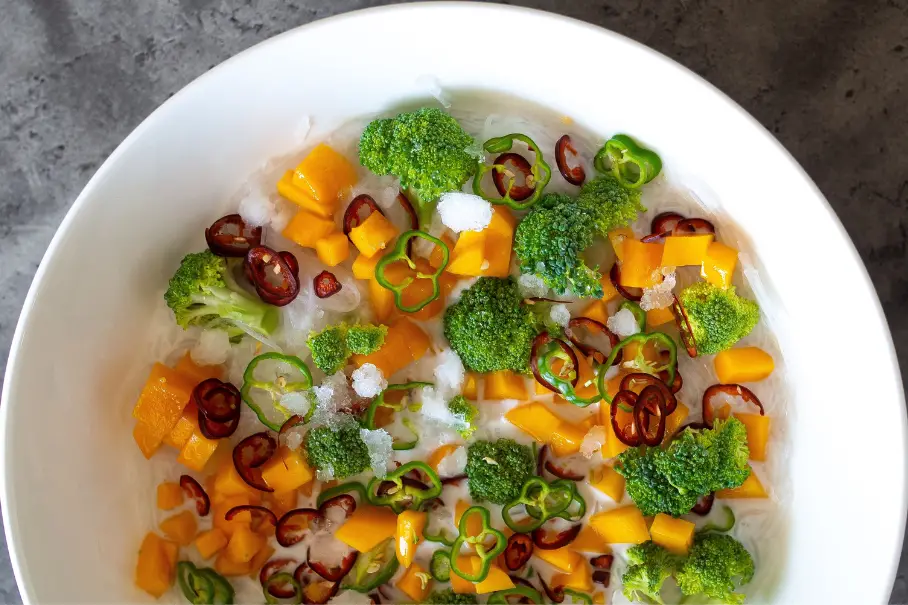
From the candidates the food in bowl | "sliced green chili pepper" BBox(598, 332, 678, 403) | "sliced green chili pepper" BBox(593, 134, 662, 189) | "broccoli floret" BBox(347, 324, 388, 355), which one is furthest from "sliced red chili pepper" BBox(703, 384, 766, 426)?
"broccoli floret" BBox(347, 324, 388, 355)

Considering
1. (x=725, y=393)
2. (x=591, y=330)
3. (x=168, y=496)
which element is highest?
(x=591, y=330)

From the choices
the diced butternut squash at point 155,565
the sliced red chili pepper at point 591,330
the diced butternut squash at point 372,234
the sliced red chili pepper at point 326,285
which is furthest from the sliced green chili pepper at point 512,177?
the diced butternut squash at point 155,565

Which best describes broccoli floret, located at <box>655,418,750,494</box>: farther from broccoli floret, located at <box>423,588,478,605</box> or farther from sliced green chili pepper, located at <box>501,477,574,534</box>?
broccoli floret, located at <box>423,588,478,605</box>

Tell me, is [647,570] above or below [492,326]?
below

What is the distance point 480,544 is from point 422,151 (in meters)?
1.25

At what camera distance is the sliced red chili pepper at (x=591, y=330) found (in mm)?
2262

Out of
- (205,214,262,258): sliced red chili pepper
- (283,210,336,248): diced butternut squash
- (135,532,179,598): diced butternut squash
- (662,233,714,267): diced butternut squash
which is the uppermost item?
(662,233,714,267): diced butternut squash

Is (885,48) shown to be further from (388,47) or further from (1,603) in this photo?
(1,603)

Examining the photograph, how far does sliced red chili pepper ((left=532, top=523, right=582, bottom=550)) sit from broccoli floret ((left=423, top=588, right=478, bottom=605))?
0.29m

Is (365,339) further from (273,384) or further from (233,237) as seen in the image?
(233,237)

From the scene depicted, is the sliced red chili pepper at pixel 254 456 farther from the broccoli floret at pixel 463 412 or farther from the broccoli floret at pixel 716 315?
the broccoli floret at pixel 716 315

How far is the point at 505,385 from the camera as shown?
229 centimetres

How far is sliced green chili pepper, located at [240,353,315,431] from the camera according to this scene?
224 centimetres

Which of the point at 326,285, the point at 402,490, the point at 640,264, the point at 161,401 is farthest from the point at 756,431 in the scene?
the point at 161,401
